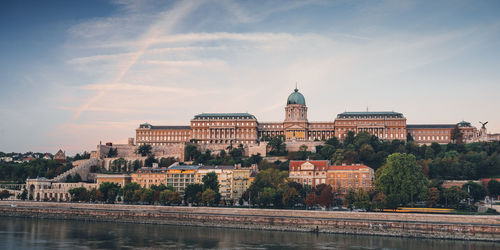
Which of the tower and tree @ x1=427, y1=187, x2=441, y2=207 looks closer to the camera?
tree @ x1=427, y1=187, x2=441, y2=207

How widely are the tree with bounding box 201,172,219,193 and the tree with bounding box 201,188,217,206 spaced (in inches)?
182

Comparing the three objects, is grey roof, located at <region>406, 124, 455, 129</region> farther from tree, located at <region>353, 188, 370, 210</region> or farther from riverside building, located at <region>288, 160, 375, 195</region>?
tree, located at <region>353, 188, 370, 210</region>

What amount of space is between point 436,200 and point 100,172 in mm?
72620

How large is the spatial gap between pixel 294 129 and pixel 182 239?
80.9 meters

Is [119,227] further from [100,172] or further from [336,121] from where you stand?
[336,121]

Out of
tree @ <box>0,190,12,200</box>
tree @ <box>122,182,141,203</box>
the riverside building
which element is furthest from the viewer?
tree @ <box>0,190,12,200</box>

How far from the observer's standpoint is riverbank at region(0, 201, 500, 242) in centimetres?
5625

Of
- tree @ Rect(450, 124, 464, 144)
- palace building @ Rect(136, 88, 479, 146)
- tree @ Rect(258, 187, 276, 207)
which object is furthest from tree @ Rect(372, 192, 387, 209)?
palace building @ Rect(136, 88, 479, 146)

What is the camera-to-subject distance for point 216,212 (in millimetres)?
70375

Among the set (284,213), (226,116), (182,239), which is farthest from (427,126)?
(182,239)

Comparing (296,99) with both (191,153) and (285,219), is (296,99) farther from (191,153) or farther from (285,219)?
(285,219)

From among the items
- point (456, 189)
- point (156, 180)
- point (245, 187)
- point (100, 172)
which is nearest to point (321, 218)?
point (456, 189)

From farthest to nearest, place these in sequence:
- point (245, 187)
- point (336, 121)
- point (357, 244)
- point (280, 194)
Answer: point (336, 121), point (245, 187), point (280, 194), point (357, 244)

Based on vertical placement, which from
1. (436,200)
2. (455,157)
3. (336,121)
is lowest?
(436,200)
